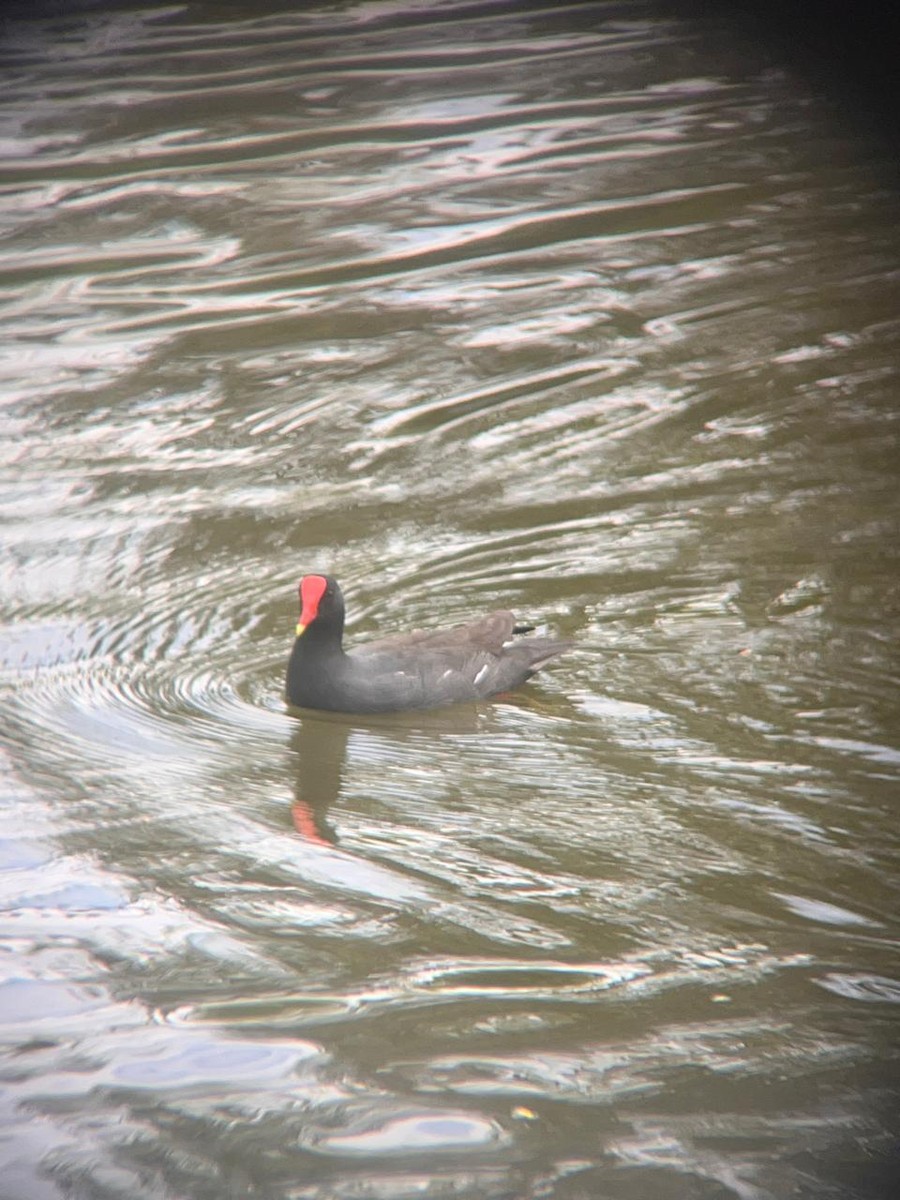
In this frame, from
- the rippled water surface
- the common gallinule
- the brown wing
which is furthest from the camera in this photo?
the brown wing

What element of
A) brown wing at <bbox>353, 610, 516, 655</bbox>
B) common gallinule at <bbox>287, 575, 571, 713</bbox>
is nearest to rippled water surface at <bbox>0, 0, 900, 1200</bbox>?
common gallinule at <bbox>287, 575, 571, 713</bbox>

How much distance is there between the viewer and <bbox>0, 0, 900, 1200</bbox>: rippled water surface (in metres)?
3.59

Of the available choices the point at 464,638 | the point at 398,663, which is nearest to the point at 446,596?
the point at 464,638

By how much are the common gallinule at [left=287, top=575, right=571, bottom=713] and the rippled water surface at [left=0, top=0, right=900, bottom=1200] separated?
0.12m

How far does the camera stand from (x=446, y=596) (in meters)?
7.12

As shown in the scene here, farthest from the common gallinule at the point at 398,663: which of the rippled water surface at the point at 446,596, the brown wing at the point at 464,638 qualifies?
the rippled water surface at the point at 446,596

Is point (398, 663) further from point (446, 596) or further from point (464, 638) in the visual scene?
point (446, 596)

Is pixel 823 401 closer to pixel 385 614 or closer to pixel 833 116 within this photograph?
pixel 385 614

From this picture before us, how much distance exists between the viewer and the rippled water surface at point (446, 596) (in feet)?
11.8

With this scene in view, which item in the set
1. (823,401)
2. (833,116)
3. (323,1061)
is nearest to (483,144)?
(833,116)

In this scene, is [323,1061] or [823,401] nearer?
[323,1061]

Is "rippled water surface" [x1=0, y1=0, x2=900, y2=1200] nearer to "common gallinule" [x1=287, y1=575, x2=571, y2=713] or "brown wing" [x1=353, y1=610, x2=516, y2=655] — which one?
"common gallinule" [x1=287, y1=575, x2=571, y2=713]

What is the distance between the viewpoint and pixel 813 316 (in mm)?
10148

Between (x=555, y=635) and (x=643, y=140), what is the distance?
7.43 metres
